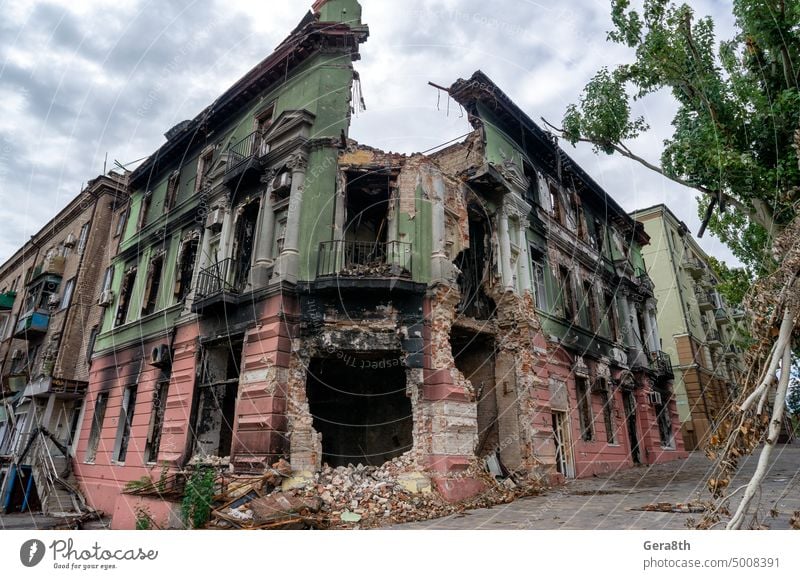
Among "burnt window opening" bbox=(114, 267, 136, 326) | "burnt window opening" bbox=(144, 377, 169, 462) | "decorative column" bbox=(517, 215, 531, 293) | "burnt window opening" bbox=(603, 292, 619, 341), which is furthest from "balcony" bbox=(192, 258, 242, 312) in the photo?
"burnt window opening" bbox=(603, 292, 619, 341)

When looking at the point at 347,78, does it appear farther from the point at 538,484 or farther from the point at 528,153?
the point at 538,484

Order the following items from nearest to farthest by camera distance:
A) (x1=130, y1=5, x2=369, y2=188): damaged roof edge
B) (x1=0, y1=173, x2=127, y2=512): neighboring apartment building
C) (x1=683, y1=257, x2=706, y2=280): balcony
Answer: (x1=130, y1=5, x2=369, y2=188): damaged roof edge, (x1=0, y1=173, x2=127, y2=512): neighboring apartment building, (x1=683, y1=257, x2=706, y2=280): balcony

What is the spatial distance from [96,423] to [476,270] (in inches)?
512

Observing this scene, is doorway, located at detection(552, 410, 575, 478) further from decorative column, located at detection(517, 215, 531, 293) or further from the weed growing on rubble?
the weed growing on rubble

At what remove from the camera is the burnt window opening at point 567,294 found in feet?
47.4

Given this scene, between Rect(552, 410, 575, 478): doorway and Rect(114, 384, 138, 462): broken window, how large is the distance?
1209 centimetres

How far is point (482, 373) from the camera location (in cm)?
1154

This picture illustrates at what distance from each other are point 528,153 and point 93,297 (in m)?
17.9

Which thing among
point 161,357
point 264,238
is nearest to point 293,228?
point 264,238

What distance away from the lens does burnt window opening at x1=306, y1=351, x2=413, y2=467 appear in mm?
11125

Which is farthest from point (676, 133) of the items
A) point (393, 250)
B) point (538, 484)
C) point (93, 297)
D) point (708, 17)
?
point (93, 297)

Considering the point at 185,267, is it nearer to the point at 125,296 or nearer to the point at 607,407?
the point at 125,296

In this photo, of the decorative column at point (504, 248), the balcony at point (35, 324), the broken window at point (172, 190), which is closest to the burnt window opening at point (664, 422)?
the decorative column at point (504, 248)

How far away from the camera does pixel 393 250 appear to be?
32.9ft
